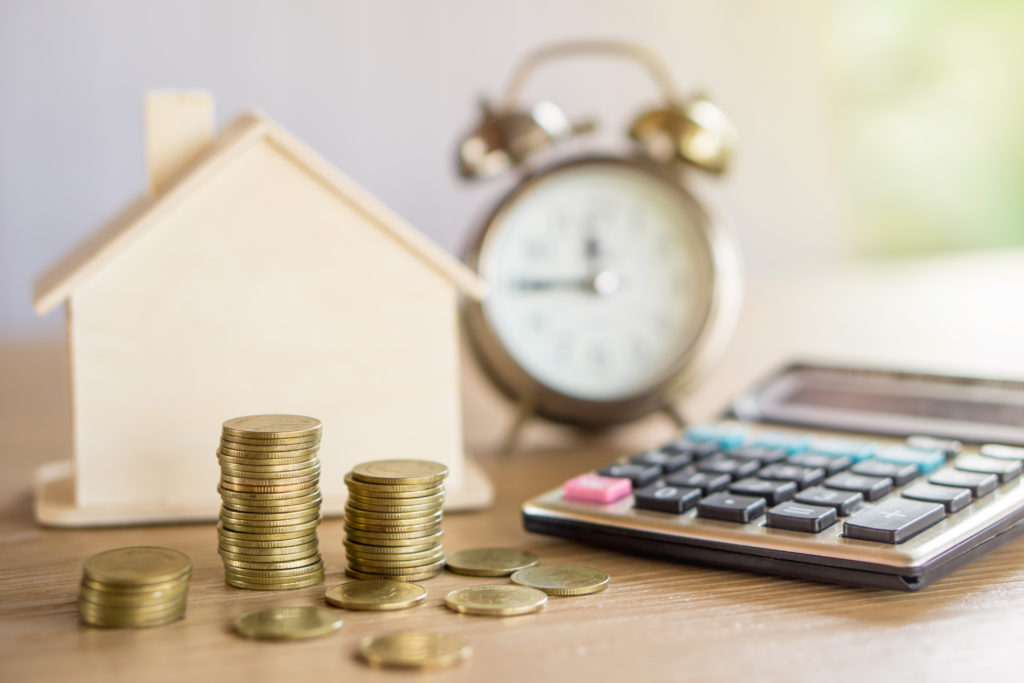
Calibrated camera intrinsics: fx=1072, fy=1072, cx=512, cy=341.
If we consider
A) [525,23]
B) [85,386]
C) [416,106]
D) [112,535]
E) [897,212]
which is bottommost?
[112,535]

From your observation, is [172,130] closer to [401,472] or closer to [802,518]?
[401,472]

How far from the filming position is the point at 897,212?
6.83 feet

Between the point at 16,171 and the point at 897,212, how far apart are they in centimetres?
155

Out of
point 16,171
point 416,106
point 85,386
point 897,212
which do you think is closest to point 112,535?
point 85,386

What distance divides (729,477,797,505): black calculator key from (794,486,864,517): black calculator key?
1cm


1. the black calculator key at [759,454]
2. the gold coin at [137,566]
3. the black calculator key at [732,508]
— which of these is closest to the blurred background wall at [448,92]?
the black calculator key at [759,454]

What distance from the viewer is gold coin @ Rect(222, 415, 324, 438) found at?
62 cm

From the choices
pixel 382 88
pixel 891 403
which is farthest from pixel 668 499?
pixel 382 88

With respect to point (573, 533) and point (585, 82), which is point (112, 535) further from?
point (585, 82)

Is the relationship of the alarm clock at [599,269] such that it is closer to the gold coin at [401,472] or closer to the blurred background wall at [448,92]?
the blurred background wall at [448,92]

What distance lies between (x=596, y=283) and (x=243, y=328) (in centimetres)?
42

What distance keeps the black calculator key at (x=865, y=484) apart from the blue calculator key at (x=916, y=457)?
5 cm

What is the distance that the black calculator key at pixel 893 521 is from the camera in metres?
0.61

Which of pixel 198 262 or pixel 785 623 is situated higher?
pixel 198 262
